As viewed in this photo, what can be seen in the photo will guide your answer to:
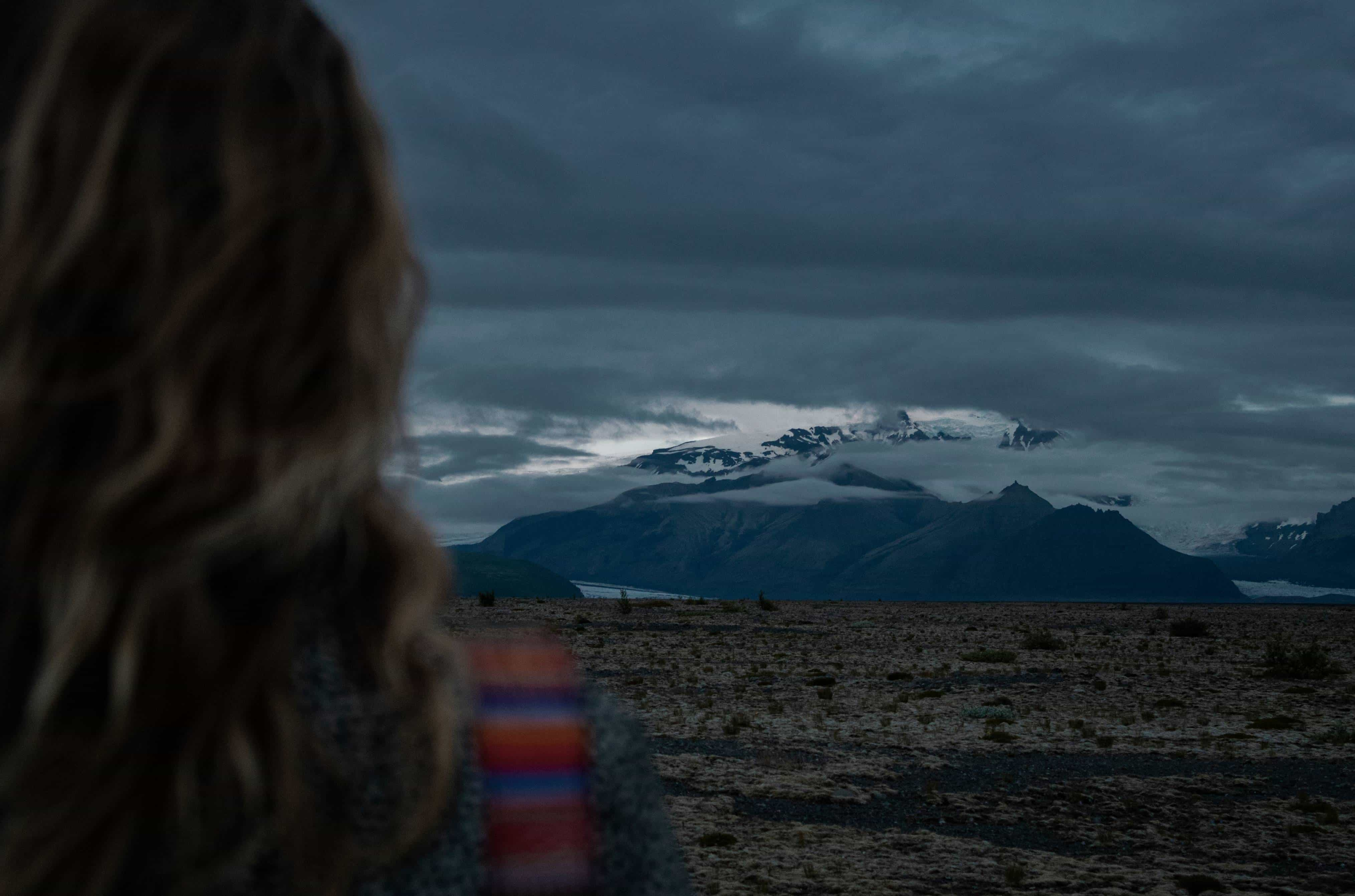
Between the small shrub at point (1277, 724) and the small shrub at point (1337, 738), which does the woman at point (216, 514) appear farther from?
the small shrub at point (1277, 724)

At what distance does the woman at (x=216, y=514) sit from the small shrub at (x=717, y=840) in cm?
1050

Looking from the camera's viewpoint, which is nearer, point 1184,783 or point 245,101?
point 245,101

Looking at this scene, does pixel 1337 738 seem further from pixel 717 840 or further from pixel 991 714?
pixel 717 840

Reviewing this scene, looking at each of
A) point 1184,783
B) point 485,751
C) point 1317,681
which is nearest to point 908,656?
point 1317,681

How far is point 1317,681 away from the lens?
28000 mm

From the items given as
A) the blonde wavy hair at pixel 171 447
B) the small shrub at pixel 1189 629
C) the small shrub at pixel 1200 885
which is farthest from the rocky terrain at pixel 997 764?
the blonde wavy hair at pixel 171 447

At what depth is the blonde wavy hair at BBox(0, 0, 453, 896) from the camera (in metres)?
1.21

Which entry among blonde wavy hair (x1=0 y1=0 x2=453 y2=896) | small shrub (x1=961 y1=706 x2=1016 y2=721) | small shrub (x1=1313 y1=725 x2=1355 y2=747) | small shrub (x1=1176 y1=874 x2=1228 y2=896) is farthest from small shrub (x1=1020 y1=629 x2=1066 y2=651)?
blonde wavy hair (x1=0 y1=0 x2=453 y2=896)

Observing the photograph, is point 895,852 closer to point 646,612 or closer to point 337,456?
point 337,456

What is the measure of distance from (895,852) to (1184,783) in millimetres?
6185

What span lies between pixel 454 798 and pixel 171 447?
0.55 meters

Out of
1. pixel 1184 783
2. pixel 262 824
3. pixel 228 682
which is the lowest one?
pixel 1184 783

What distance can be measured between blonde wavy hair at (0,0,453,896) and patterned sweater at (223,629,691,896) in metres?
0.03

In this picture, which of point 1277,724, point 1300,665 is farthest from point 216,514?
point 1300,665
